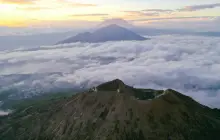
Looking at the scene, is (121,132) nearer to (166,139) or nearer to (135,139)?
(135,139)

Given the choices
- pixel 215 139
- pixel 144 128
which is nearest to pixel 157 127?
pixel 144 128

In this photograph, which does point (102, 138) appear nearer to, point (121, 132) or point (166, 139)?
point (121, 132)

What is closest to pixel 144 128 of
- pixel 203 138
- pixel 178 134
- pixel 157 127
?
pixel 157 127

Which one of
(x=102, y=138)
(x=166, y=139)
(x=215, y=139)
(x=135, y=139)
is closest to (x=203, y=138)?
(x=215, y=139)

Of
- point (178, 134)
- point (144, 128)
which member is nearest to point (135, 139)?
point (144, 128)

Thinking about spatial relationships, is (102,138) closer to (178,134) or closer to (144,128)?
(144,128)
